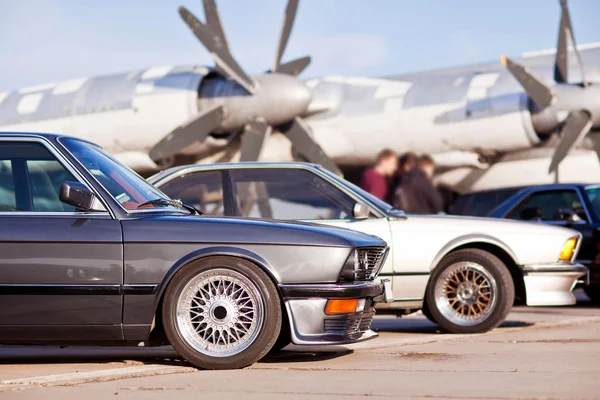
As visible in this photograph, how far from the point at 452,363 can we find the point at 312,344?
0.88 meters

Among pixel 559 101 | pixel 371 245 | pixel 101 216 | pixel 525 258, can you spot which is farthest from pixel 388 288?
pixel 559 101

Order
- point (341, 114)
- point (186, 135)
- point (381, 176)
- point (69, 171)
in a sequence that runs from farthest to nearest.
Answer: point (341, 114)
point (186, 135)
point (381, 176)
point (69, 171)

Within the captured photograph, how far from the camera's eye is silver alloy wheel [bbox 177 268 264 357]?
5852 mm

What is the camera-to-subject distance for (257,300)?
5.85 m

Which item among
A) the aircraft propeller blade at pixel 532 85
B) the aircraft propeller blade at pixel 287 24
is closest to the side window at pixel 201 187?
the aircraft propeller blade at pixel 532 85

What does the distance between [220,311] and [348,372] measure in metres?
0.89

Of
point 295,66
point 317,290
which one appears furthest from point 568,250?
point 295,66

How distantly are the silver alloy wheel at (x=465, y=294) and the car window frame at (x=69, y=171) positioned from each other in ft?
12.0

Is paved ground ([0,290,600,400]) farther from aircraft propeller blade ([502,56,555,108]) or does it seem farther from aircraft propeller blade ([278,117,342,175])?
aircraft propeller blade ([278,117,342,175])

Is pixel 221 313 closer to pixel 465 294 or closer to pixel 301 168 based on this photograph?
pixel 301 168

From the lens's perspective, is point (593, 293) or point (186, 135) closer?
point (593, 293)

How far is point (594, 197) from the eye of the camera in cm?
1286

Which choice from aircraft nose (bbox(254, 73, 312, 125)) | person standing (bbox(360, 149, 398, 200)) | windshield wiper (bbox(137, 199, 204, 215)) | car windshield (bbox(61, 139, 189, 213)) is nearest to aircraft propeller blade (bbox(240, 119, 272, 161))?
aircraft nose (bbox(254, 73, 312, 125))

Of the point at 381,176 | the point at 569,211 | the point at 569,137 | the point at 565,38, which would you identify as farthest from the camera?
the point at 565,38
